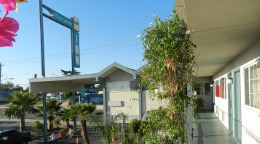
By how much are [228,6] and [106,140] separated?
6.69m

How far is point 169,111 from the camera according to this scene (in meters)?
5.24

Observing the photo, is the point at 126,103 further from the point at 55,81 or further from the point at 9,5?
the point at 9,5

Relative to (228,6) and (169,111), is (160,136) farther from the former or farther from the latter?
(228,6)

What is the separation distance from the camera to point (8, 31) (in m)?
0.56

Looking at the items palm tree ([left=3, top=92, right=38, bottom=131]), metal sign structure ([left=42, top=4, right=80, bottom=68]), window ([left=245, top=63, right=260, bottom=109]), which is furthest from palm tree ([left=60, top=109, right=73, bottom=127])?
window ([left=245, top=63, right=260, bottom=109])

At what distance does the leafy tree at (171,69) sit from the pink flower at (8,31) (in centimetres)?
471

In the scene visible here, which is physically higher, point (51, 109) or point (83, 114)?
point (83, 114)

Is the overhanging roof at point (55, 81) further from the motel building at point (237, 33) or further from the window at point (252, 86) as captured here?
the window at point (252, 86)

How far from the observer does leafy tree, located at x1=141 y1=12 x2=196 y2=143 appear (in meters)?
5.19

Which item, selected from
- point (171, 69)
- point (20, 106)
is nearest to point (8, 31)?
point (171, 69)

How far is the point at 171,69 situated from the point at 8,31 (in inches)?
191

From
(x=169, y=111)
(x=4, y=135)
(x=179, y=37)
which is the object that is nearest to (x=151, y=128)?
(x=169, y=111)

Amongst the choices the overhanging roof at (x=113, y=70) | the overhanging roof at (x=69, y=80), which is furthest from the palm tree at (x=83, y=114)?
the overhanging roof at (x=113, y=70)

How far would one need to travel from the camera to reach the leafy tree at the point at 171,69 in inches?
204
